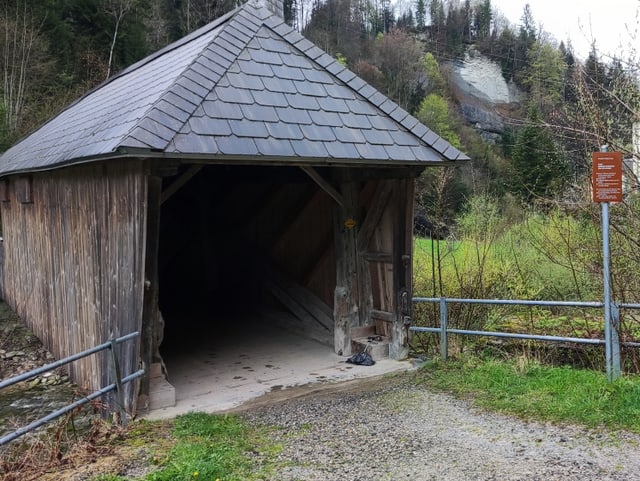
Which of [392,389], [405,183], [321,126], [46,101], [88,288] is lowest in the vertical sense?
[392,389]

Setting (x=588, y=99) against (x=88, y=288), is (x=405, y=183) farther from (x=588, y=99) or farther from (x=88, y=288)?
(x=88, y=288)

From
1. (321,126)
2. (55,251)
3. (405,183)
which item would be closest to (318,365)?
(405,183)

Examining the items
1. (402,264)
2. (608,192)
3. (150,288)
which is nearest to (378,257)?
(402,264)

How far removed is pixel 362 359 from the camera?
255 inches

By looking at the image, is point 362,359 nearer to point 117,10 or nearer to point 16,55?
point 16,55

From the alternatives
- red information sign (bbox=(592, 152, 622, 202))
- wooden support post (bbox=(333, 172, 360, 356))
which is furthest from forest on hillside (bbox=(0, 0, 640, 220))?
wooden support post (bbox=(333, 172, 360, 356))

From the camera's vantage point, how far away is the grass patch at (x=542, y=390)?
15.0ft

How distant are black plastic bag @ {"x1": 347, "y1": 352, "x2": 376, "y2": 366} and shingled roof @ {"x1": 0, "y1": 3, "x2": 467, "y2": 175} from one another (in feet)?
7.59

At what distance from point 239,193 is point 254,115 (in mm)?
4290

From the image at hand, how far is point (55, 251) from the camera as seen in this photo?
7.23 m

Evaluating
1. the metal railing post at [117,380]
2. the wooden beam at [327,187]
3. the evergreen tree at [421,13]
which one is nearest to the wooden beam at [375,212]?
the wooden beam at [327,187]

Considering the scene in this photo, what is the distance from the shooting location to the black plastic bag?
21.1 feet

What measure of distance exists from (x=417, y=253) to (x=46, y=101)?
51.4ft

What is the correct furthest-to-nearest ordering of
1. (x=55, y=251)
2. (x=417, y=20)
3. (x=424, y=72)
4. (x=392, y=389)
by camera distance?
(x=417, y=20) → (x=424, y=72) → (x=55, y=251) → (x=392, y=389)
